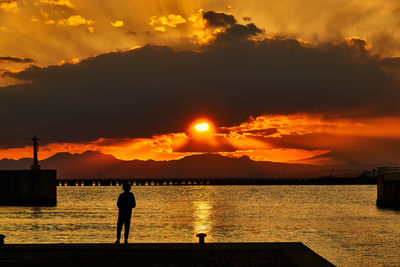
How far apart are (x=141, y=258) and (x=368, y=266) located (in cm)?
1846

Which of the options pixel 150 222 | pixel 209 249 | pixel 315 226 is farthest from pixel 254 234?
pixel 209 249

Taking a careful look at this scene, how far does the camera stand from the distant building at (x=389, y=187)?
8600 cm

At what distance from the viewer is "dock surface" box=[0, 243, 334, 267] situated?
15.3 m

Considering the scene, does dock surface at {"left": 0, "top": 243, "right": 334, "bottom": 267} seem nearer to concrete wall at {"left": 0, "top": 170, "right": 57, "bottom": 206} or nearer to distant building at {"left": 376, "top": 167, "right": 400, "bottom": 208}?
concrete wall at {"left": 0, "top": 170, "right": 57, "bottom": 206}

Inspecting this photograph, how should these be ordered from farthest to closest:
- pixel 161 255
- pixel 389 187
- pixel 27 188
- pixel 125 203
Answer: pixel 389 187, pixel 27 188, pixel 125 203, pixel 161 255

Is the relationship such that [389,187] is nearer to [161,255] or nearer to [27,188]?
[27,188]

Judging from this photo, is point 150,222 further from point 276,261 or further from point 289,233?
point 276,261

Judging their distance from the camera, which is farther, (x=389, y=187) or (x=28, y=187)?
(x=389, y=187)

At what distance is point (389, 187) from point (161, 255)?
79741 millimetres

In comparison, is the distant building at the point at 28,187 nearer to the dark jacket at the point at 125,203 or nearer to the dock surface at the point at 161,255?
the dark jacket at the point at 125,203

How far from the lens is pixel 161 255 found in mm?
16781

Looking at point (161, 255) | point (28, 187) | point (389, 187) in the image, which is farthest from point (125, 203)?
point (389, 187)

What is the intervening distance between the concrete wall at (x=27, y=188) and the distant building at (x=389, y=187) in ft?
172

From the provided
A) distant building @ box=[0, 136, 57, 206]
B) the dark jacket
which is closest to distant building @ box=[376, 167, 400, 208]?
distant building @ box=[0, 136, 57, 206]
